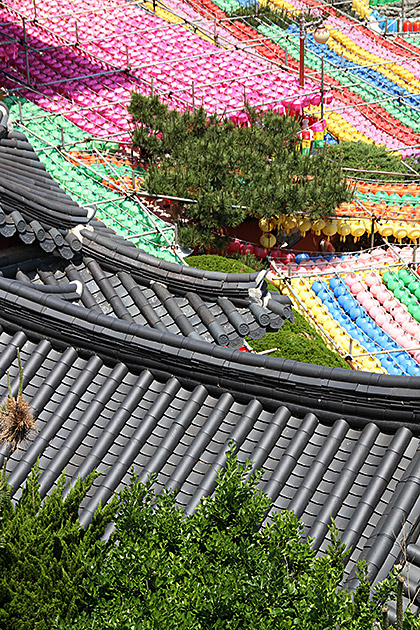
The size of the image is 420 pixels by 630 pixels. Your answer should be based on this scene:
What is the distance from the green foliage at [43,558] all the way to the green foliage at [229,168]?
60.6ft

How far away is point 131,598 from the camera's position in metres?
7.05

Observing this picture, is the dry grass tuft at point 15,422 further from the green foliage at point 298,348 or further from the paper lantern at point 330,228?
the paper lantern at point 330,228

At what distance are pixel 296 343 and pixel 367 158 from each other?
14.3 metres

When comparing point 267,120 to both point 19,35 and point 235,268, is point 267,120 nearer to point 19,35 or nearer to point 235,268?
point 235,268

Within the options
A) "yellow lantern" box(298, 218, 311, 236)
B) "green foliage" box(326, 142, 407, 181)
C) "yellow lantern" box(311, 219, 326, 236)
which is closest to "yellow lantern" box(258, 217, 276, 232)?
"yellow lantern" box(298, 218, 311, 236)

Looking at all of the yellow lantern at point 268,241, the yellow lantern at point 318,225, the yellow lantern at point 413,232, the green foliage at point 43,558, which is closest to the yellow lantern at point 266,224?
Result: the yellow lantern at point 268,241

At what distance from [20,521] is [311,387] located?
9.56ft

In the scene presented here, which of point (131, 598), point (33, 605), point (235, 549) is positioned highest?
point (235, 549)

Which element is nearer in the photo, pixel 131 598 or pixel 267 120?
pixel 131 598

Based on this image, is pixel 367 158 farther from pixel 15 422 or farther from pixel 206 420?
pixel 15 422

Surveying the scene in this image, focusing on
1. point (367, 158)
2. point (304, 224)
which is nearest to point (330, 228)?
point (304, 224)

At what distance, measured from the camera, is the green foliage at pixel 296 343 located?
21688 millimetres

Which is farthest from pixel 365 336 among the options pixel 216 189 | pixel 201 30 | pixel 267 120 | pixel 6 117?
pixel 201 30

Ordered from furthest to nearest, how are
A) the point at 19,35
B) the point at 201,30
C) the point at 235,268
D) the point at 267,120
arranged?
the point at 201,30 → the point at 19,35 → the point at 267,120 → the point at 235,268
